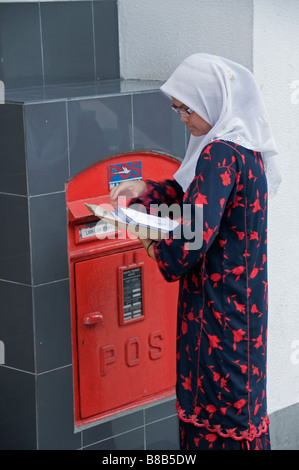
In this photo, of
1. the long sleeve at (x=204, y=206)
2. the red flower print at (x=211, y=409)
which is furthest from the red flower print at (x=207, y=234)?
the red flower print at (x=211, y=409)

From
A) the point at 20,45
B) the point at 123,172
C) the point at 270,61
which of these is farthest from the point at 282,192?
the point at 20,45

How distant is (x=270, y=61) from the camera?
11.6ft

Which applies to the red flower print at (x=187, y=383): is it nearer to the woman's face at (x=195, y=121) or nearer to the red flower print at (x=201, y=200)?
the red flower print at (x=201, y=200)

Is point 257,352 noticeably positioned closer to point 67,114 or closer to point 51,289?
point 51,289

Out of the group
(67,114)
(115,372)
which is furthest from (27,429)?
(67,114)

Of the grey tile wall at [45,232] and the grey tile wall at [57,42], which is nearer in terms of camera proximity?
the grey tile wall at [45,232]

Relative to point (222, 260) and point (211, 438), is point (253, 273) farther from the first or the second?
point (211, 438)

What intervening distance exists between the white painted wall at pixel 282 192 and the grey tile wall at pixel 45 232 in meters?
0.50

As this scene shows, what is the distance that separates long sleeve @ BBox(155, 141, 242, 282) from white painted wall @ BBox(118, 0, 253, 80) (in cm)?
94

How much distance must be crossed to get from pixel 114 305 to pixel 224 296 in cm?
74

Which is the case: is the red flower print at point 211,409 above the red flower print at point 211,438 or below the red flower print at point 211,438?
above

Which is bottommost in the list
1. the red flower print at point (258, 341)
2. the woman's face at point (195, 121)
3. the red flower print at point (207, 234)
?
the red flower print at point (258, 341)

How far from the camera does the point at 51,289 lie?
10.4 ft

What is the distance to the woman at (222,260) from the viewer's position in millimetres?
2676
